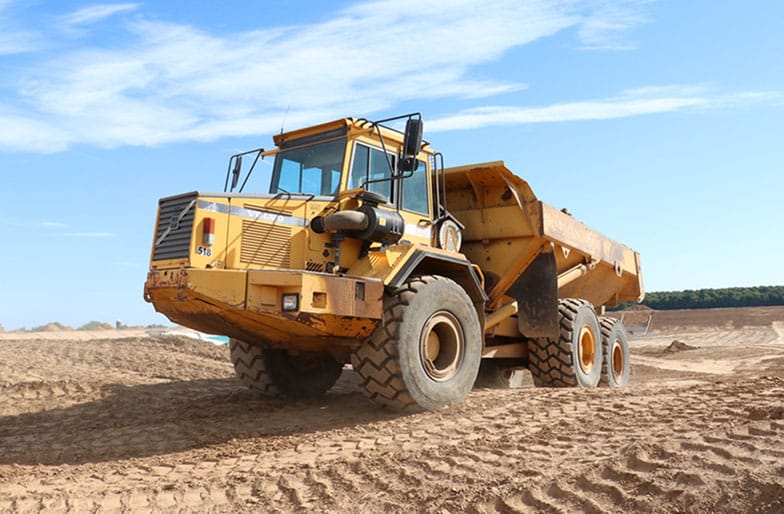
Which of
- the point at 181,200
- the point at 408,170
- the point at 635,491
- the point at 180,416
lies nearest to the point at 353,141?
the point at 408,170

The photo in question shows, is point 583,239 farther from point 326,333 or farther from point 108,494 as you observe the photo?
point 108,494

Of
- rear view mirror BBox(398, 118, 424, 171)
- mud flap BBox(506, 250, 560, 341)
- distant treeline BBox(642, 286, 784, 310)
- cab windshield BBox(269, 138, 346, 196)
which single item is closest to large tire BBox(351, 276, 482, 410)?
rear view mirror BBox(398, 118, 424, 171)

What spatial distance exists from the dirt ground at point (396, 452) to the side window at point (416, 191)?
2.17 m

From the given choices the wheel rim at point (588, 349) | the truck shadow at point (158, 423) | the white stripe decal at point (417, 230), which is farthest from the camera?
the wheel rim at point (588, 349)

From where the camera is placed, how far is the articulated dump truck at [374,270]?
19.9 feet

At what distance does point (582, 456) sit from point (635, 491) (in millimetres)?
679

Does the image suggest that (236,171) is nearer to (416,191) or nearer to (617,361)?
(416,191)

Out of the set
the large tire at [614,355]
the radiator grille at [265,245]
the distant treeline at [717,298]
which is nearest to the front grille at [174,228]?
the radiator grille at [265,245]

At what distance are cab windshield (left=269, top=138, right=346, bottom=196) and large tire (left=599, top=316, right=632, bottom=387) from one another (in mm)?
5599

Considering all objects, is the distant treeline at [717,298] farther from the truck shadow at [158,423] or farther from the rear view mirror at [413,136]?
the rear view mirror at [413,136]

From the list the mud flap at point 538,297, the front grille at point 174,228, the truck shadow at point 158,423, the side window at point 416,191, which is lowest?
the truck shadow at point 158,423

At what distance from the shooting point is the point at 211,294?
5.84m

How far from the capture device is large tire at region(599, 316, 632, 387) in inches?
413

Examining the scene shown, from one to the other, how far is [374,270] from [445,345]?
1.20 metres
